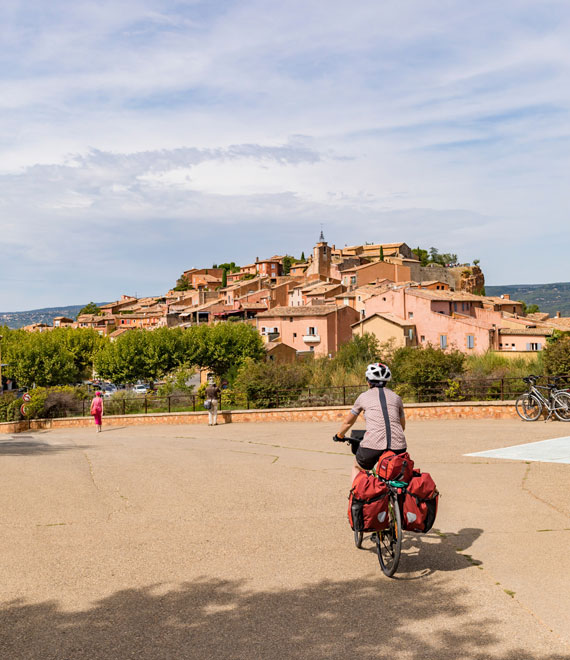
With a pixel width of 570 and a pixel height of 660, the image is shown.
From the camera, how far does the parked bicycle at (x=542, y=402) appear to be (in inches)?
600

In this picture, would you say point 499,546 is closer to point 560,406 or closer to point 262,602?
point 262,602

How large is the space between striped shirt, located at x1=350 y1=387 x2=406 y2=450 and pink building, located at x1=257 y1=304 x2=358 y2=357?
60258mm

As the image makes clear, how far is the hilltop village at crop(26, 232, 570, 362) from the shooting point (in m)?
59.1

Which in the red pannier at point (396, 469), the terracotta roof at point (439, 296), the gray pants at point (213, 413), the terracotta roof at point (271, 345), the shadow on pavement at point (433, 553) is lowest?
the shadow on pavement at point (433, 553)

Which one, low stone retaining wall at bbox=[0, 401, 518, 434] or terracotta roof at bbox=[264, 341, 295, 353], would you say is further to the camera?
terracotta roof at bbox=[264, 341, 295, 353]

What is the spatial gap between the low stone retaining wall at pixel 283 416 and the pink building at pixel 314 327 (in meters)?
41.0

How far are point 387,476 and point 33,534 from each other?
3586 mm

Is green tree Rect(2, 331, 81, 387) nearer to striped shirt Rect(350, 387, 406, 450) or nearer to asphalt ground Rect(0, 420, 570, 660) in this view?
asphalt ground Rect(0, 420, 570, 660)

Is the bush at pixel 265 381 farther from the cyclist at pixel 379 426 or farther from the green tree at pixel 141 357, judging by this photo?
the green tree at pixel 141 357

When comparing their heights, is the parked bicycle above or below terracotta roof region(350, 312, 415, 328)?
below

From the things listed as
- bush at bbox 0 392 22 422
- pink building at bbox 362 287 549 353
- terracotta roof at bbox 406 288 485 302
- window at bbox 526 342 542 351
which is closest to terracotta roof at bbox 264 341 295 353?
pink building at bbox 362 287 549 353

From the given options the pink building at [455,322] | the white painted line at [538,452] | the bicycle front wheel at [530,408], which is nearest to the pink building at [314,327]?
the pink building at [455,322]

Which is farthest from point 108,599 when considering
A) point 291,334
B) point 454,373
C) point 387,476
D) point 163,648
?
point 291,334

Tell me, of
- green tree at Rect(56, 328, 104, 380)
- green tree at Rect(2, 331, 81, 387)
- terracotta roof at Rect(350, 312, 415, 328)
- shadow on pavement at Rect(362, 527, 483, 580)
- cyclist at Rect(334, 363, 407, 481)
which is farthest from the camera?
green tree at Rect(56, 328, 104, 380)
